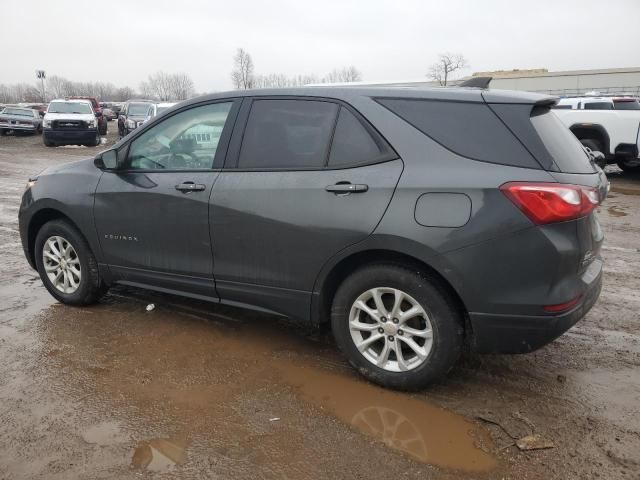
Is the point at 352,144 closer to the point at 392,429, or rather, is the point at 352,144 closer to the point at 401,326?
the point at 401,326

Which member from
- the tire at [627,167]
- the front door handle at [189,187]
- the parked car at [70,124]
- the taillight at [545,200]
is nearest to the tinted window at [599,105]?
the tire at [627,167]

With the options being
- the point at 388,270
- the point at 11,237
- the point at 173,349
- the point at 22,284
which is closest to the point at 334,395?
the point at 388,270

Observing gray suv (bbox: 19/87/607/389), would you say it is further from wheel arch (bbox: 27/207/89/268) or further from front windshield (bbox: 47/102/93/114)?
front windshield (bbox: 47/102/93/114)

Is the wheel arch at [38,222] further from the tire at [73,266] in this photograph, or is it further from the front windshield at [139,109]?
the front windshield at [139,109]

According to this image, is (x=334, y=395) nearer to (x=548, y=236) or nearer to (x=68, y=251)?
(x=548, y=236)

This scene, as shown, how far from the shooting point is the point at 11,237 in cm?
707

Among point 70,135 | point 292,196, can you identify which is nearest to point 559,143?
point 292,196

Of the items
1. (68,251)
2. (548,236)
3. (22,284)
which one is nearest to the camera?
(548,236)

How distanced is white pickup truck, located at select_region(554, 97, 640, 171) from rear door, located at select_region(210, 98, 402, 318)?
940 centimetres

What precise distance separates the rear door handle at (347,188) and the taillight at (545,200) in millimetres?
769

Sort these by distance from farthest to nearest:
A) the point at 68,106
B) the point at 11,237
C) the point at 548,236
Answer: the point at 68,106, the point at 11,237, the point at 548,236

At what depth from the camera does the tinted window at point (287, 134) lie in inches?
129

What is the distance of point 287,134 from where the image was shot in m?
3.44

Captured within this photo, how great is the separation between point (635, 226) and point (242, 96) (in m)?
6.39
